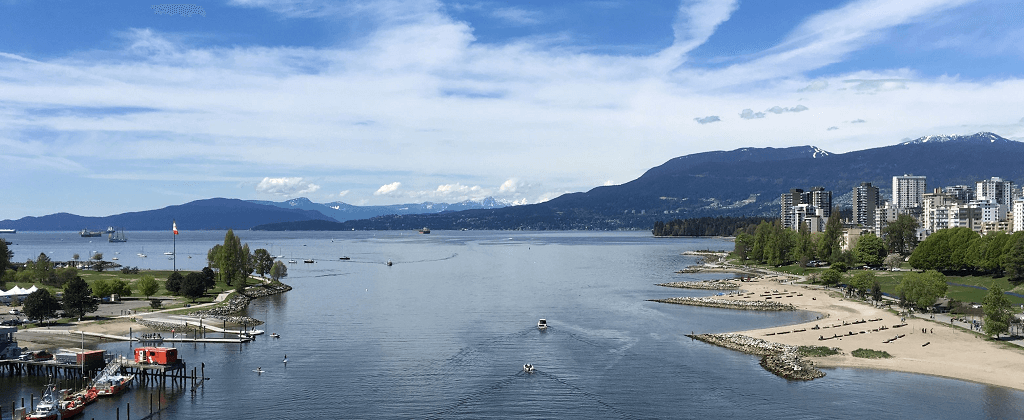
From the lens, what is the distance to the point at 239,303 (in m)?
90.7

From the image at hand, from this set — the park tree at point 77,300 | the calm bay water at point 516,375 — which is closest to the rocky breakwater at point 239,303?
the calm bay water at point 516,375

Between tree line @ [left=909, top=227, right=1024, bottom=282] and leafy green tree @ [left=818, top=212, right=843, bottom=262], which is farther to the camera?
leafy green tree @ [left=818, top=212, right=843, bottom=262]

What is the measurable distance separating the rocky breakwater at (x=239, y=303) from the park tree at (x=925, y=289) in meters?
72.5

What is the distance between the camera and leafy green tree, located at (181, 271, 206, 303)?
3593 inches

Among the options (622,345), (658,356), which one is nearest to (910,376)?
(658,356)

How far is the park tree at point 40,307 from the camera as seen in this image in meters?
71.0

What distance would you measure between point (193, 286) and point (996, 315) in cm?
8711

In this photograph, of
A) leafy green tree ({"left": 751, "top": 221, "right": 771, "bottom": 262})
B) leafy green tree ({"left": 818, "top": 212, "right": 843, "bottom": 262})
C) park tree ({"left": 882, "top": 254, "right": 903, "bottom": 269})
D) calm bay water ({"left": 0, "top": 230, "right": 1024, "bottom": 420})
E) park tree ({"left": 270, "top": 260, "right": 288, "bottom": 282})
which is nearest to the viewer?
calm bay water ({"left": 0, "top": 230, "right": 1024, "bottom": 420})

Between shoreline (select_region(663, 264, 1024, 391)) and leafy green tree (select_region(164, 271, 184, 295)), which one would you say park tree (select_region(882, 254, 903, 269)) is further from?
leafy green tree (select_region(164, 271, 184, 295))

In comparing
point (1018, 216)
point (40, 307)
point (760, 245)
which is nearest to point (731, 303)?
point (40, 307)

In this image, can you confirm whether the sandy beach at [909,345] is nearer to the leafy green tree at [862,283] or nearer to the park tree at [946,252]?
the leafy green tree at [862,283]

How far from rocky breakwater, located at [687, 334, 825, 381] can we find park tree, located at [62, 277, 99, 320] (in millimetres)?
61503

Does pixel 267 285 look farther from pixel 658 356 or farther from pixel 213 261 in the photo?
pixel 658 356

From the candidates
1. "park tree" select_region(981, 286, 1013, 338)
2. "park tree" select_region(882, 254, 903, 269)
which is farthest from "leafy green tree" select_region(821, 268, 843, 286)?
"park tree" select_region(981, 286, 1013, 338)
